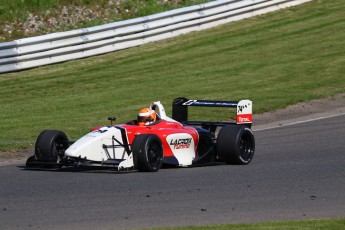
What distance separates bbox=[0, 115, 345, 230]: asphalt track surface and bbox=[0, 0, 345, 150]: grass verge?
348cm

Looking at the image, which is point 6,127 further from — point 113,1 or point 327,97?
point 113,1

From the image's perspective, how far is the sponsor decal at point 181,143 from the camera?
46.7ft

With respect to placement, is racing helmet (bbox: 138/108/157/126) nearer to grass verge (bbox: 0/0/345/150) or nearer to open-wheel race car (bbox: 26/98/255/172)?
open-wheel race car (bbox: 26/98/255/172)

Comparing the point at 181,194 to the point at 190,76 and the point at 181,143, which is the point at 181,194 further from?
the point at 190,76

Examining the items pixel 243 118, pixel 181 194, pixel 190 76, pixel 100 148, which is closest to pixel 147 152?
pixel 100 148

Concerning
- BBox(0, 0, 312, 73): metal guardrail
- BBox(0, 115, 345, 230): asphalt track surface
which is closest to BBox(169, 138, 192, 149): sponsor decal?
BBox(0, 115, 345, 230): asphalt track surface

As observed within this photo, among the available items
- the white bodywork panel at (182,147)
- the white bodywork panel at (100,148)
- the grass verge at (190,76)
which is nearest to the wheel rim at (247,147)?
the white bodywork panel at (182,147)

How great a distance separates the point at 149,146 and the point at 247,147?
1771 millimetres

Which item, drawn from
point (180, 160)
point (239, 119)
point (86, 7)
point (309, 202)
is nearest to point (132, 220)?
point (309, 202)

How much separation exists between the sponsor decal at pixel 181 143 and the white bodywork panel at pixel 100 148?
0.67m

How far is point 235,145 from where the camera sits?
14.3 m

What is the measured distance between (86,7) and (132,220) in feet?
53.2

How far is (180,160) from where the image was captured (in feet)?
47.2

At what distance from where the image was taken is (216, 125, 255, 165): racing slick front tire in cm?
1435
